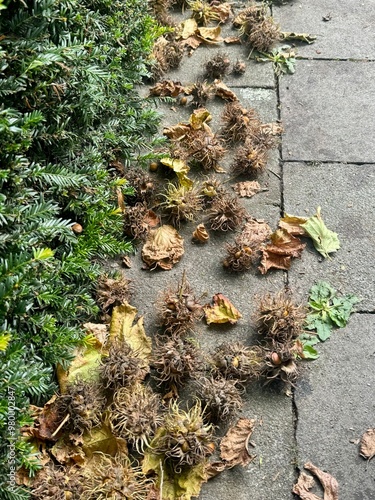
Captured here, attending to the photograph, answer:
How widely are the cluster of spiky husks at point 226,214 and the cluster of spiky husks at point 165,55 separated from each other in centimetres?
137

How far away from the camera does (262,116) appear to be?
4.63m

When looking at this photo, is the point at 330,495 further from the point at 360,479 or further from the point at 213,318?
the point at 213,318

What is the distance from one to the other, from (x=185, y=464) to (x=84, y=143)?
183 cm

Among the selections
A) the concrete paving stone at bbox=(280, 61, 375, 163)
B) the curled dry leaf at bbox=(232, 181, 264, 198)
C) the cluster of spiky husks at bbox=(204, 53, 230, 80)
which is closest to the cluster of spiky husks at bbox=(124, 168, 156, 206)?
the curled dry leaf at bbox=(232, 181, 264, 198)

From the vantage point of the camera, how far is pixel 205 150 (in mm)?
4219

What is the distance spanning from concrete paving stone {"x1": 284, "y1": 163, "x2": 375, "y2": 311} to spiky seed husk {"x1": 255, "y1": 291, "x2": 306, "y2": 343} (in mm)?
288

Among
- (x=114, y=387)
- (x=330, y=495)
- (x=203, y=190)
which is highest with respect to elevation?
(x=203, y=190)

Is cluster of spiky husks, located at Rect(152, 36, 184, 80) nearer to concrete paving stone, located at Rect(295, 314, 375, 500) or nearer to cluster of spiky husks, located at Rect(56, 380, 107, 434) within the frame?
concrete paving stone, located at Rect(295, 314, 375, 500)

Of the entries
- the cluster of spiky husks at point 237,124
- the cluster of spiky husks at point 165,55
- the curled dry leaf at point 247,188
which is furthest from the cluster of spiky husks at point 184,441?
the cluster of spiky husks at point 165,55

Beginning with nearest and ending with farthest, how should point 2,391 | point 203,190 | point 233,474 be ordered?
point 2,391
point 233,474
point 203,190

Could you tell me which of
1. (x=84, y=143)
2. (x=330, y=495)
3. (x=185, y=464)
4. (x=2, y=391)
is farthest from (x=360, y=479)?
(x=84, y=143)

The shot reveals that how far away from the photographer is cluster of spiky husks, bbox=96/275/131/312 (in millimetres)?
3539

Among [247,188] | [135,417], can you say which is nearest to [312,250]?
[247,188]

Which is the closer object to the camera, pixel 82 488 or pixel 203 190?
pixel 82 488
